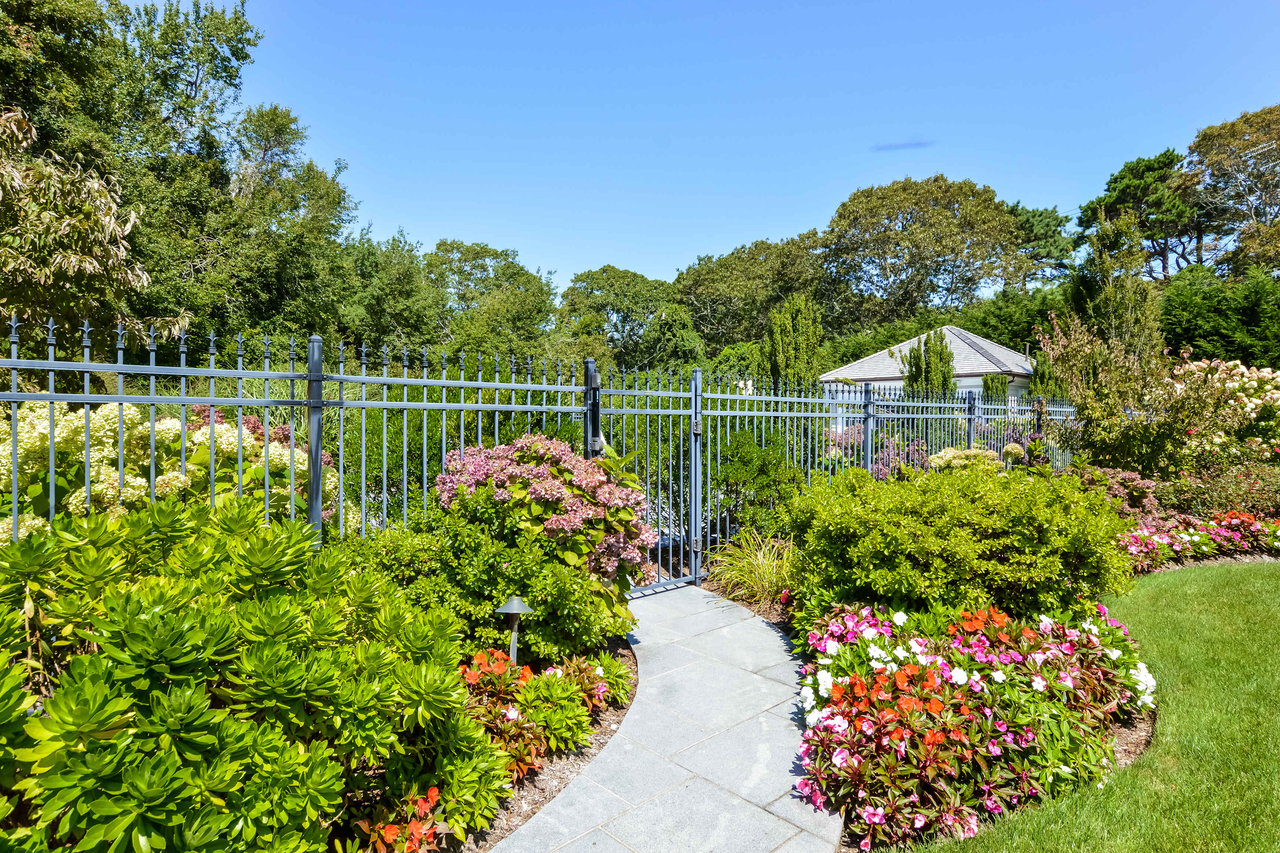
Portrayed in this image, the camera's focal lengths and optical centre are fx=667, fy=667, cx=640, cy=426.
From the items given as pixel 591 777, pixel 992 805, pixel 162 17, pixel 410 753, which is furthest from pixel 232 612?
pixel 162 17

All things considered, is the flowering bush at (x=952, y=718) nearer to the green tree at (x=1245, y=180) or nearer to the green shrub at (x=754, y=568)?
the green shrub at (x=754, y=568)

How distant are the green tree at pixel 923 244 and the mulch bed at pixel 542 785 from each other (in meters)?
35.4

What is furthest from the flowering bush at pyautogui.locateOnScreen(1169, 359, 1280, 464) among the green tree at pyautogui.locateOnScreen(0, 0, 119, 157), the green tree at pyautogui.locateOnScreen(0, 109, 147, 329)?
the green tree at pyautogui.locateOnScreen(0, 0, 119, 157)

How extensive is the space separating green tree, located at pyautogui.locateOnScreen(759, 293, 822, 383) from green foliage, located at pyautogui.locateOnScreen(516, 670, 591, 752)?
8964 millimetres

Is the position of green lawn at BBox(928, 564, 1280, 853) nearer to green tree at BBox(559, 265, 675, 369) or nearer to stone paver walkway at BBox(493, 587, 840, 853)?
stone paver walkway at BBox(493, 587, 840, 853)

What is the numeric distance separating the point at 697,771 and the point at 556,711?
2.41 feet

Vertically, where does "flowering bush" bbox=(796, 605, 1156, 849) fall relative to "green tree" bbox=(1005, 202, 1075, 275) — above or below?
below

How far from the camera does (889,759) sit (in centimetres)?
288

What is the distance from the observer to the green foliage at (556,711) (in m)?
3.22

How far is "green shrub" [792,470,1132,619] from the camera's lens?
414 centimetres

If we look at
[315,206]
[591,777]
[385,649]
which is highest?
[315,206]

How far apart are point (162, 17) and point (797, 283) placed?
30545 mm

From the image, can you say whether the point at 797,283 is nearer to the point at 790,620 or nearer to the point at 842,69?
the point at 842,69

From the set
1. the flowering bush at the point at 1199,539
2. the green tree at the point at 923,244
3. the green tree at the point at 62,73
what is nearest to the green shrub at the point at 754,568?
the flowering bush at the point at 1199,539
